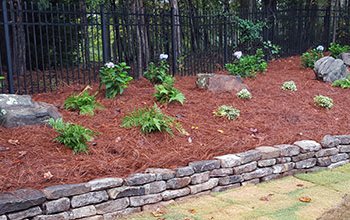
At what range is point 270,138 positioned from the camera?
18.1ft

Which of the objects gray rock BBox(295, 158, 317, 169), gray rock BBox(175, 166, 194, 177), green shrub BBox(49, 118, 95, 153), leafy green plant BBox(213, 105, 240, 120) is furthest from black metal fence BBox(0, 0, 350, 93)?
gray rock BBox(295, 158, 317, 169)

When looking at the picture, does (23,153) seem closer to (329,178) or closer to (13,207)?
(13,207)

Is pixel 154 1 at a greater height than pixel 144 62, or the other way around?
pixel 154 1

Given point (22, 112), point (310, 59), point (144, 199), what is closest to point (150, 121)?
point (144, 199)

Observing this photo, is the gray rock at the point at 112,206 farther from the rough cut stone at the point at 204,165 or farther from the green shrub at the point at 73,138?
the rough cut stone at the point at 204,165

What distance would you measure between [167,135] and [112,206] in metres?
1.43

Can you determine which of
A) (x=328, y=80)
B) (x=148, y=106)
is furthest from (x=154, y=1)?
(x=148, y=106)

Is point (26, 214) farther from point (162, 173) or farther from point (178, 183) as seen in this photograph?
point (178, 183)

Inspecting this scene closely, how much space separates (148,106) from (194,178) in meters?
1.87

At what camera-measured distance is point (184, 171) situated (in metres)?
4.34

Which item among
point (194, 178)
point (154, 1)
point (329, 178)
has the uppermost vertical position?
point (154, 1)

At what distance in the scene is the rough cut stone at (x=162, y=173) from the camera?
416cm

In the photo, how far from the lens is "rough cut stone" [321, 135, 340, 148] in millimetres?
5566

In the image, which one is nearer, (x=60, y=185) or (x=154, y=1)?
(x=60, y=185)
